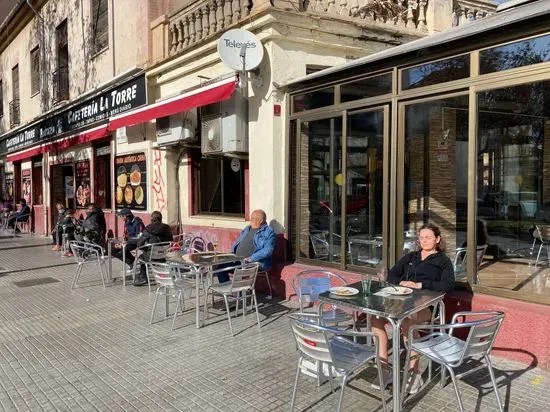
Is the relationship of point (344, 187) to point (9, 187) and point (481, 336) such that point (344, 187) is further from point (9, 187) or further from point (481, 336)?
point (9, 187)

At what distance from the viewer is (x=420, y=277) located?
4262 millimetres

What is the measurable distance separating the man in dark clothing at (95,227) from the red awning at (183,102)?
2004 millimetres

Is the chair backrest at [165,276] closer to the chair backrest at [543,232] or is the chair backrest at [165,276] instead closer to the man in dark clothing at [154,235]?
the man in dark clothing at [154,235]

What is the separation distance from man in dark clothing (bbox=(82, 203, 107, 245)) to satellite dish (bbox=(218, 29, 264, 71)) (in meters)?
5.54

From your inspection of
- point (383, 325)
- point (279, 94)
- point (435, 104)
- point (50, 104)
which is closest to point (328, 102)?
point (279, 94)

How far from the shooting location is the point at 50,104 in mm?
16703

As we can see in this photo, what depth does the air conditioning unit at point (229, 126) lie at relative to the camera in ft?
24.5

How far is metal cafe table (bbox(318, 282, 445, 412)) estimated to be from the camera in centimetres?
331

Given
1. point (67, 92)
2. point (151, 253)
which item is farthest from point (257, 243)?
point (67, 92)

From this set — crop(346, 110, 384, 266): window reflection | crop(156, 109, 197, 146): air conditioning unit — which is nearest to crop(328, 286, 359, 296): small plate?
crop(346, 110, 384, 266): window reflection

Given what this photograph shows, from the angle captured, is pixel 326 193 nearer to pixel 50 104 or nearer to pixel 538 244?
pixel 538 244

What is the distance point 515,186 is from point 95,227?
8.25 meters

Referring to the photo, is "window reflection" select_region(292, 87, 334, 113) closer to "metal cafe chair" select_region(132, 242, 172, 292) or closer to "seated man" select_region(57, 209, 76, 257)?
"metal cafe chair" select_region(132, 242, 172, 292)

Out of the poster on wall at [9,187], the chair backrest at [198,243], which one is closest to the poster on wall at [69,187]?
the poster on wall at [9,187]
